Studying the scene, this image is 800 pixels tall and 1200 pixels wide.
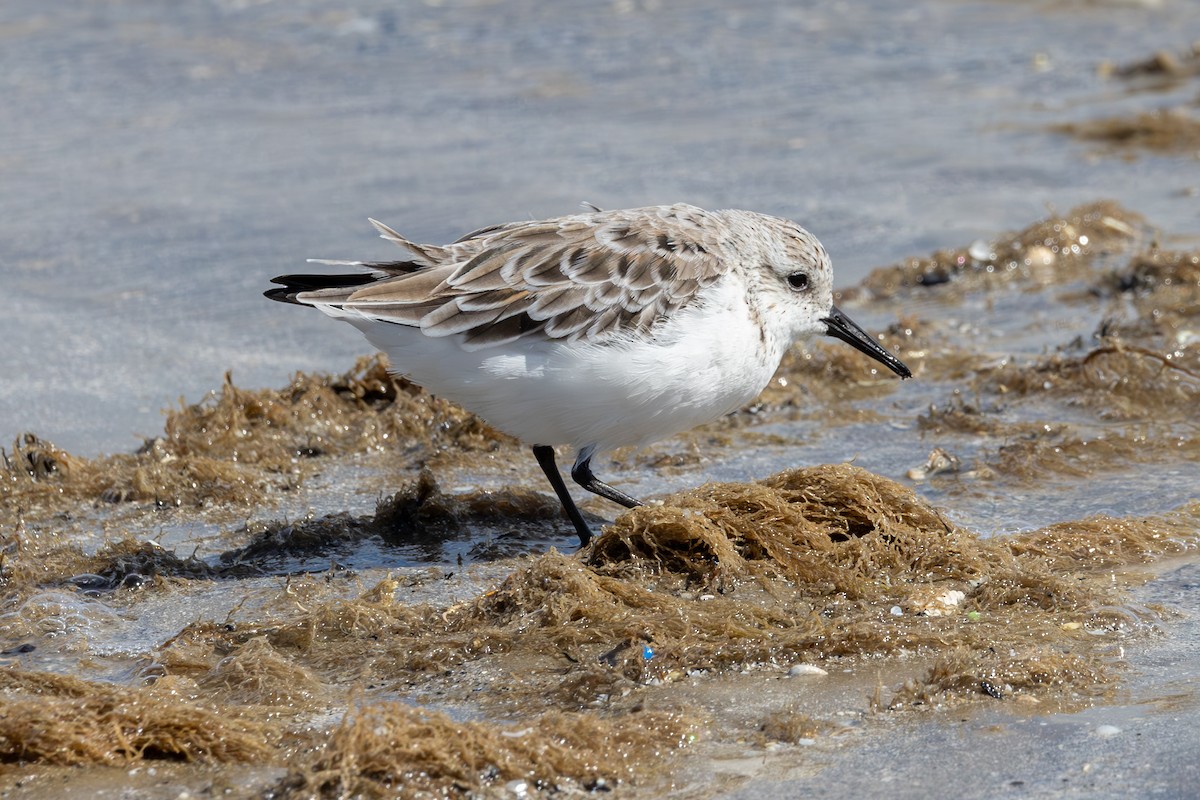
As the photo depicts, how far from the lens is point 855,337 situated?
20.1 feet

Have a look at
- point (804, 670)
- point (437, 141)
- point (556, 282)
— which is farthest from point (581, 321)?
point (437, 141)

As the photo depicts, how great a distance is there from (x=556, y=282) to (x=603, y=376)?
43 centimetres

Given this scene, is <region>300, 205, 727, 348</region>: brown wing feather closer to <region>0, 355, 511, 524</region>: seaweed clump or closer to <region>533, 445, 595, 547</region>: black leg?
<region>533, 445, 595, 547</region>: black leg

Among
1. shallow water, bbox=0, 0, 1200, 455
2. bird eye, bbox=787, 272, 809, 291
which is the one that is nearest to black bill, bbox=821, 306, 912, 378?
bird eye, bbox=787, 272, 809, 291

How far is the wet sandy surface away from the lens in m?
3.81

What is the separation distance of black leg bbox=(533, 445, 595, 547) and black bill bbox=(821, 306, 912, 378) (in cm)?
127

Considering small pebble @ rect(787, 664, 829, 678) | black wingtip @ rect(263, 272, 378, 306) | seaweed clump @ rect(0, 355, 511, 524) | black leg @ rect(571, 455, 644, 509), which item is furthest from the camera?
seaweed clump @ rect(0, 355, 511, 524)

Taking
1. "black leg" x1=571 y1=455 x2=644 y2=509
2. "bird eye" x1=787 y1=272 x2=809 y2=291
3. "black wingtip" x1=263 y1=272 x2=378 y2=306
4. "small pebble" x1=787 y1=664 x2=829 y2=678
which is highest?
"black wingtip" x1=263 y1=272 x2=378 y2=306

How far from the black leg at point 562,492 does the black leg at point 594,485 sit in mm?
39

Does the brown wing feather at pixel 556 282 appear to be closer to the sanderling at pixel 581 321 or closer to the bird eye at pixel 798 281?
the sanderling at pixel 581 321

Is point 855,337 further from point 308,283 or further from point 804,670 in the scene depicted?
point 308,283

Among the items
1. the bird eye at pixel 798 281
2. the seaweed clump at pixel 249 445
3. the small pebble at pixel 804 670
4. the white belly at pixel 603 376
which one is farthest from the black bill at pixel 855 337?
the small pebble at pixel 804 670

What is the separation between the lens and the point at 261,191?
1050cm

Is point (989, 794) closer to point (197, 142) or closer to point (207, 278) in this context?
point (207, 278)
